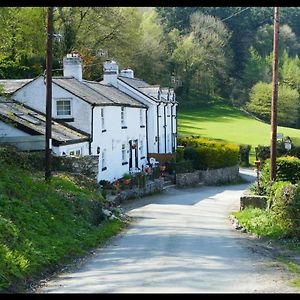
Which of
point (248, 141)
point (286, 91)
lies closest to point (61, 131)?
point (248, 141)

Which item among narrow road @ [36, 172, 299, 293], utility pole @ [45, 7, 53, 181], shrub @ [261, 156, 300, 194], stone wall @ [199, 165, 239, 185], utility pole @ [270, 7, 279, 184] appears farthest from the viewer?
stone wall @ [199, 165, 239, 185]

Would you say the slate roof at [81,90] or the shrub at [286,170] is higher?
the slate roof at [81,90]

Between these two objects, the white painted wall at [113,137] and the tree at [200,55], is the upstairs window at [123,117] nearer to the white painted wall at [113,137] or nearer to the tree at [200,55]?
the white painted wall at [113,137]

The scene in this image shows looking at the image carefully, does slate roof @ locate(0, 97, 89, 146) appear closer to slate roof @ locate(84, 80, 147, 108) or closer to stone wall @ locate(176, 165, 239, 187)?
slate roof @ locate(84, 80, 147, 108)

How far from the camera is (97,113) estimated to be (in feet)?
108

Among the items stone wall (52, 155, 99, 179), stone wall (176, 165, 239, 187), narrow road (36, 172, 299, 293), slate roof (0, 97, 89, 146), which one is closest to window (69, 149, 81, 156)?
slate roof (0, 97, 89, 146)

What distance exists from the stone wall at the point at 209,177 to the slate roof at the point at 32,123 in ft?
45.9

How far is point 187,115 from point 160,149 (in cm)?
3613

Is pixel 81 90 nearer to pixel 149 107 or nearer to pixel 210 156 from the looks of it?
pixel 149 107

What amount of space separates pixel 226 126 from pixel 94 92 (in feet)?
141

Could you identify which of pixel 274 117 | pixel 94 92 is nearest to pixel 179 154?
pixel 94 92

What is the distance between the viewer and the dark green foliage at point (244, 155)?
198 feet

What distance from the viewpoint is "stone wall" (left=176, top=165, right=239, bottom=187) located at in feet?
144

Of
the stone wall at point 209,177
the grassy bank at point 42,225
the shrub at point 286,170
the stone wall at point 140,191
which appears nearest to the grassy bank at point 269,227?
the shrub at point 286,170
